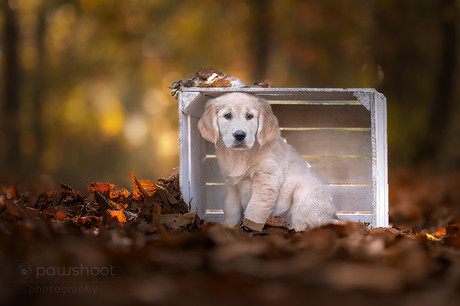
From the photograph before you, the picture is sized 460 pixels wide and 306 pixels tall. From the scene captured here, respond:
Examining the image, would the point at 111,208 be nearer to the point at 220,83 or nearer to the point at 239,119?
the point at 239,119

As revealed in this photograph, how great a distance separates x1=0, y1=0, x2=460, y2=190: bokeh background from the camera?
26.6 feet

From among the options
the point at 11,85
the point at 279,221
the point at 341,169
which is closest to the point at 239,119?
the point at 279,221

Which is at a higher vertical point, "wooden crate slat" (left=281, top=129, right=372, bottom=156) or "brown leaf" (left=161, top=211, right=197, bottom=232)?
"wooden crate slat" (left=281, top=129, right=372, bottom=156)

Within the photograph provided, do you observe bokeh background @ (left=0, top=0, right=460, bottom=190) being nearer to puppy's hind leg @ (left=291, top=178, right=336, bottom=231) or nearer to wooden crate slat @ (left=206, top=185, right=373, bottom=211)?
wooden crate slat @ (left=206, top=185, right=373, bottom=211)

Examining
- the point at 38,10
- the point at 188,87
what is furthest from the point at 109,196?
the point at 38,10

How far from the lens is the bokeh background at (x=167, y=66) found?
8.11 meters

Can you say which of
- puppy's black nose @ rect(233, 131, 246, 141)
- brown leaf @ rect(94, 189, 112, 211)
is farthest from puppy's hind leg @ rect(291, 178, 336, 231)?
brown leaf @ rect(94, 189, 112, 211)

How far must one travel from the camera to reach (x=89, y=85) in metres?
13.2

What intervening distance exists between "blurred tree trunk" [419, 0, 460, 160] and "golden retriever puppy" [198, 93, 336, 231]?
218 inches

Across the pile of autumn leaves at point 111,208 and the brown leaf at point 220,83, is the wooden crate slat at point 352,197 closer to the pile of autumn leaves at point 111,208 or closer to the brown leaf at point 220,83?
the brown leaf at point 220,83

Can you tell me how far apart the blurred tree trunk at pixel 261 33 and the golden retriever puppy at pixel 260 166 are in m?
6.22

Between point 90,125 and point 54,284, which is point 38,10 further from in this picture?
point 54,284

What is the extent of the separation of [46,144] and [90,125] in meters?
1.54

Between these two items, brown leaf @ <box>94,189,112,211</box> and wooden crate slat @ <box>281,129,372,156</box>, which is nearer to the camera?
brown leaf @ <box>94,189,112,211</box>
